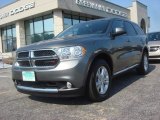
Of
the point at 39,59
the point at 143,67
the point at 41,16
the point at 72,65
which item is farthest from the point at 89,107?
the point at 41,16

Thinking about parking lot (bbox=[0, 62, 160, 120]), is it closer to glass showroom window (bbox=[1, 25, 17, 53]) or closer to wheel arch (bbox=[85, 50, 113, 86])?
wheel arch (bbox=[85, 50, 113, 86])

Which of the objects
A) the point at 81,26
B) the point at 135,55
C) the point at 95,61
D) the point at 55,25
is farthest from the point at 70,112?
the point at 55,25

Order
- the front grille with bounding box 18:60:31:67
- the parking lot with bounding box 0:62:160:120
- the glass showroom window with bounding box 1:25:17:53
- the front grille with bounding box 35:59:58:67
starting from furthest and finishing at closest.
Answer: the glass showroom window with bounding box 1:25:17:53 < the front grille with bounding box 18:60:31:67 < the front grille with bounding box 35:59:58:67 < the parking lot with bounding box 0:62:160:120

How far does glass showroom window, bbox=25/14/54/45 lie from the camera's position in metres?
22.0

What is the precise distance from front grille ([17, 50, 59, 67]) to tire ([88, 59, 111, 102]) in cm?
72

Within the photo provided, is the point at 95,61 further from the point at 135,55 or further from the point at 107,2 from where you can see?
the point at 107,2

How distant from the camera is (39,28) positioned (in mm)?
23281

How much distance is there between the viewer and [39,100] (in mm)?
5281

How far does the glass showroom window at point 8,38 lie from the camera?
88.0 feet

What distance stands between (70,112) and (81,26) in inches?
99.4

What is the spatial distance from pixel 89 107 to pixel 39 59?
1.22 metres

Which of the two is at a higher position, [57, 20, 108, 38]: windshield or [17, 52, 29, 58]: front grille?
[57, 20, 108, 38]: windshield

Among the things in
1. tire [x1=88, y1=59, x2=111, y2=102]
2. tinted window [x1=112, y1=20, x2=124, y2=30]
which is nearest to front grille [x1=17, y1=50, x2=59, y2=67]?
tire [x1=88, y1=59, x2=111, y2=102]

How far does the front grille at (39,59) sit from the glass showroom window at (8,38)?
867 inches
